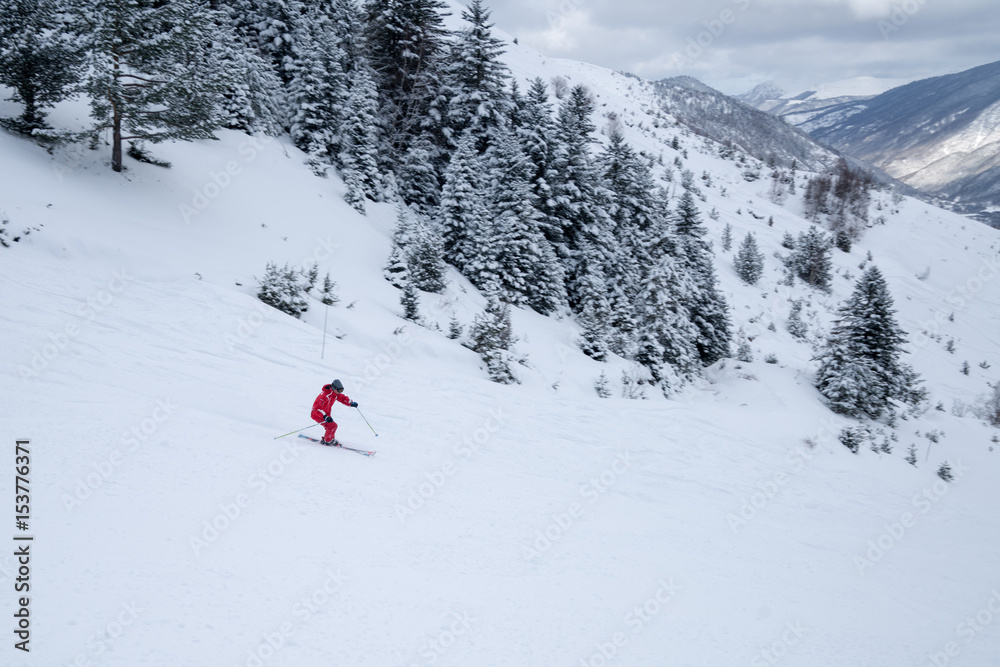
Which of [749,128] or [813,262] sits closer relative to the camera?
[813,262]

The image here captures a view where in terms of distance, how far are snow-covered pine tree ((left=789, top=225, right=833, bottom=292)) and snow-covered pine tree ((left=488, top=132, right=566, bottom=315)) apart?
31.2m

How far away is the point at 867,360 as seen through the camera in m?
21.6

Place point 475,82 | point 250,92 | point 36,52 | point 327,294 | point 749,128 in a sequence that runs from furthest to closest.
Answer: point 749,128
point 475,82
point 250,92
point 327,294
point 36,52

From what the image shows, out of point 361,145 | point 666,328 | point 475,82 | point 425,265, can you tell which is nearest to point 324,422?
point 425,265

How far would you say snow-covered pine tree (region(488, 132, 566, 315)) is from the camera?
24266mm

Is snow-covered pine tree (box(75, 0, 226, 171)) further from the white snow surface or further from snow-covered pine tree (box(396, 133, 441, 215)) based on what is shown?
snow-covered pine tree (box(396, 133, 441, 215))

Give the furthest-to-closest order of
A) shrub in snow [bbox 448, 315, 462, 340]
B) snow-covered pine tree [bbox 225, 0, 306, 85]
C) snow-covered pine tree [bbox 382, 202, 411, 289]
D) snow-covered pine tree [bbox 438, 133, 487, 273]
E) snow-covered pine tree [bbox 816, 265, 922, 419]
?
1. snow-covered pine tree [bbox 225, 0, 306, 85]
2. snow-covered pine tree [bbox 438, 133, 487, 273]
3. snow-covered pine tree [bbox 816, 265, 922, 419]
4. snow-covered pine tree [bbox 382, 202, 411, 289]
5. shrub in snow [bbox 448, 315, 462, 340]

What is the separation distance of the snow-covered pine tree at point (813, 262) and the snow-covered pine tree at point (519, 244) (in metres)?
31.2

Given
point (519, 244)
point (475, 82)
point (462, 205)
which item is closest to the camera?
point (519, 244)

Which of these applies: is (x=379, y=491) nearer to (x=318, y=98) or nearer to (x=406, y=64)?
(x=318, y=98)

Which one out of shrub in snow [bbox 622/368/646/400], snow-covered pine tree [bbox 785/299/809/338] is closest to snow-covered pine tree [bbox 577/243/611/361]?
shrub in snow [bbox 622/368/646/400]

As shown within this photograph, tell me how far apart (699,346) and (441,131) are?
20.7 metres

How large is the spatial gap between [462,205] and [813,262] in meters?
36.6

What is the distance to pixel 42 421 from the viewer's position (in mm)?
6855
